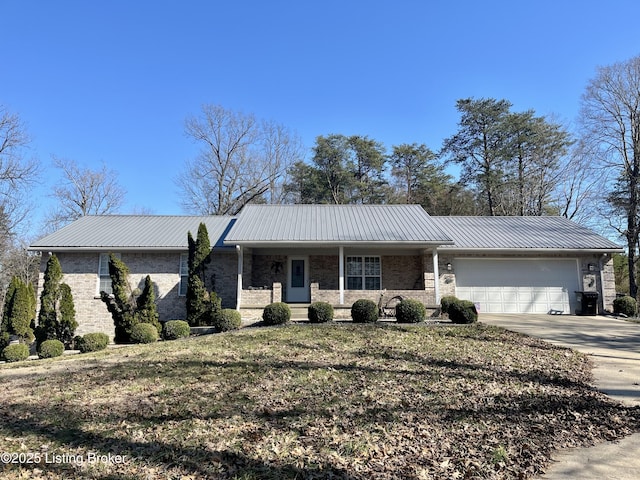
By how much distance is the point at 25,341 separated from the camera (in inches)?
495

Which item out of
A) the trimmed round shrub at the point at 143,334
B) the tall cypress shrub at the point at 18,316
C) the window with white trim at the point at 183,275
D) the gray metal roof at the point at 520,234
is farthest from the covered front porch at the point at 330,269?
the tall cypress shrub at the point at 18,316

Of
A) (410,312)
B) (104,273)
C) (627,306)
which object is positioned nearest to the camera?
(410,312)

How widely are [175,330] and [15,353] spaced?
4189 millimetres

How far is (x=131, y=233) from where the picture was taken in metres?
17.8

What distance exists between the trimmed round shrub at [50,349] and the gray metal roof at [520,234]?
13527 mm

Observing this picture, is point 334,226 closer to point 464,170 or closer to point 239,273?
point 239,273

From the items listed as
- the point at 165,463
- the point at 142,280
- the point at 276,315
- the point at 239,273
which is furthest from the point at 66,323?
the point at 165,463

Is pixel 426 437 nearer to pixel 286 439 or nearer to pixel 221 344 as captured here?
pixel 286 439

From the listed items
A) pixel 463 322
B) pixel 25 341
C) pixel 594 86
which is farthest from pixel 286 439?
pixel 594 86

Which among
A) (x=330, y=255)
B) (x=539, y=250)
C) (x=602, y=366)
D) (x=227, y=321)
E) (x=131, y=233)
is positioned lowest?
(x=602, y=366)

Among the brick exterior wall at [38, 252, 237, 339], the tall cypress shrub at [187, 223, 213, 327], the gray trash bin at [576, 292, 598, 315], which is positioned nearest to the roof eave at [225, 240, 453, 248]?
the tall cypress shrub at [187, 223, 213, 327]

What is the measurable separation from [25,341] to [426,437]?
1329 cm

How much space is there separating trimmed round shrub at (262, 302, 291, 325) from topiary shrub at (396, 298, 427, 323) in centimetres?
356

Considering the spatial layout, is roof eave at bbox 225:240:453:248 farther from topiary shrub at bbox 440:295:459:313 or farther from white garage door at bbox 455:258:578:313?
white garage door at bbox 455:258:578:313
